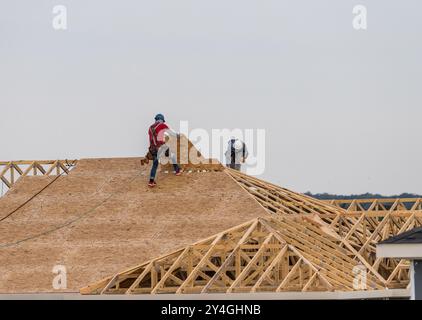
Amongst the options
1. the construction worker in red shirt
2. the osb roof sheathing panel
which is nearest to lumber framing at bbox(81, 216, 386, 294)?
the osb roof sheathing panel

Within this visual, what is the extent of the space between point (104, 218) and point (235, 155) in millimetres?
7166

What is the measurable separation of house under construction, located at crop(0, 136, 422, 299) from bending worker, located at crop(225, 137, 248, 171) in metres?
3.35

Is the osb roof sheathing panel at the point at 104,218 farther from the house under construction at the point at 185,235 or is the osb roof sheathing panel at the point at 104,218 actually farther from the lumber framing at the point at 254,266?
the lumber framing at the point at 254,266

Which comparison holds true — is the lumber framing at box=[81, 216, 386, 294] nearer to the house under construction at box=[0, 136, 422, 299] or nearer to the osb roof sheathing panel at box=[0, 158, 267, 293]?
the house under construction at box=[0, 136, 422, 299]

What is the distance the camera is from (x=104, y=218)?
128 feet

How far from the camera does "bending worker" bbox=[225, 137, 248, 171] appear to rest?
44594 millimetres

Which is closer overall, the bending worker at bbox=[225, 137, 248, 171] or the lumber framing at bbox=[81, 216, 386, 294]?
the lumber framing at bbox=[81, 216, 386, 294]

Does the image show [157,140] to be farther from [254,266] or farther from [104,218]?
[254,266]

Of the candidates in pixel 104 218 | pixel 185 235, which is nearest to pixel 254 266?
pixel 185 235

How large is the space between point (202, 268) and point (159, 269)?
1723 millimetres

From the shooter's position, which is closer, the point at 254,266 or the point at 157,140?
the point at 254,266

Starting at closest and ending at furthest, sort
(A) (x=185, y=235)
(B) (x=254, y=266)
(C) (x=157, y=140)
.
Answer: (B) (x=254, y=266)
(A) (x=185, y=235)
(C) (x=157, y=140)
